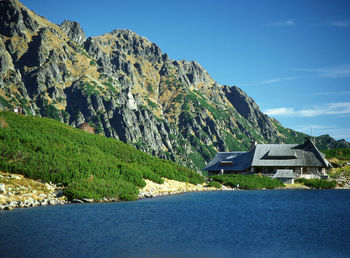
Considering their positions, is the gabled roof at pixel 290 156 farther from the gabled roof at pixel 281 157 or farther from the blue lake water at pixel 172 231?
the blue lake water at pixel 172 231

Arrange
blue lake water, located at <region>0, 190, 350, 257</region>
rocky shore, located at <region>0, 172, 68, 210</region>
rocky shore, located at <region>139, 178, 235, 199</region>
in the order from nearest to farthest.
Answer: blue lake water, located at <region>0, 190, 350, 257</region>
rocky shore, located at <region>0, 172, 68, 210</region>
rocky shore, located at <region>139, 178, 235, 199</region>

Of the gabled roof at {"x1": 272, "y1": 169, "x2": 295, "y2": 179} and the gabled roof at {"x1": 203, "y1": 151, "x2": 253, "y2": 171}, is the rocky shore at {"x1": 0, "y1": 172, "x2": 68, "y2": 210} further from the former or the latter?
the gabled roof at {"x1": 203, "y1": 151, "x2": 253, "y2": 171}

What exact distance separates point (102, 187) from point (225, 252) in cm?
2678

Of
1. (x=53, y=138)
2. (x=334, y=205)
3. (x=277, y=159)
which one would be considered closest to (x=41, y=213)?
(x=53, y=138)

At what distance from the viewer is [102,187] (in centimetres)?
4334

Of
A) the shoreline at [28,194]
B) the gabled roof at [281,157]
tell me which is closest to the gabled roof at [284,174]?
the gabled roof at [281,157]

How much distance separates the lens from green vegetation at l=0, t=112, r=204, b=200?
42.7 meters

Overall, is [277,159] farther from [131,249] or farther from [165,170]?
[131,249]

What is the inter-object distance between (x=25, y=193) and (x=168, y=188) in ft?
81.4

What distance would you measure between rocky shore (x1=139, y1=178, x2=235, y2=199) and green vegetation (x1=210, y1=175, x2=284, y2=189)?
296 cm

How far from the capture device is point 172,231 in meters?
25.1

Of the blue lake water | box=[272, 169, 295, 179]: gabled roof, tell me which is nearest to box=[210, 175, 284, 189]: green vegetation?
box=[272, 169, 295, 179]: gabled roof

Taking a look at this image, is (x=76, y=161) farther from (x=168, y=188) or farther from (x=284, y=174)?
(x=284, y=174)

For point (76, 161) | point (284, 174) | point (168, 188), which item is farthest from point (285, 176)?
point (76, 161)
